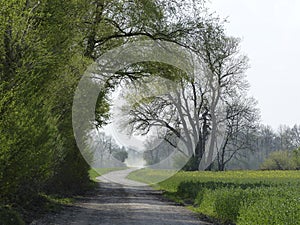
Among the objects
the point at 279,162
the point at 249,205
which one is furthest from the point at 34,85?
the point at 279,162

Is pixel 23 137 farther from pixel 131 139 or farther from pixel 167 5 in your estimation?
pixel 131 139

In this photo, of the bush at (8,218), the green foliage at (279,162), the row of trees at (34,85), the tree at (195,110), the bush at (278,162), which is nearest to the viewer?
the row of trees at (34,85)

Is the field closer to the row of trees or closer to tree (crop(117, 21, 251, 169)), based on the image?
the row of trees

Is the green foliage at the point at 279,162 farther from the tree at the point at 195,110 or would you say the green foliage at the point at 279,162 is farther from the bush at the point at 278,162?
the tree at the point at 195,110

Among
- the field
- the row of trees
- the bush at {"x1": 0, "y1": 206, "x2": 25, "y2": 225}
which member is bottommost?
the bush at {"x1": 0, "y1": 206, "x2": 25, "y2": 225}

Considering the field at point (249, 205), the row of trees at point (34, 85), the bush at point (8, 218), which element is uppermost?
the row of trees at point (34, 85)

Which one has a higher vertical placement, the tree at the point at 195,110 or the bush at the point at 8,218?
the tree at the point at 195,110

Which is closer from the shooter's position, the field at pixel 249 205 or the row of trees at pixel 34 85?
the field at pixel 249 205

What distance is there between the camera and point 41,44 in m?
11.2

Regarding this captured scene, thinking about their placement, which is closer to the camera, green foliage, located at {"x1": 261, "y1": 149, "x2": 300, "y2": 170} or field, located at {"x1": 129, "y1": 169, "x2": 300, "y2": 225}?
field, located at {"x1": 129, "y1": 169, "x2": 300, "y2": 225}

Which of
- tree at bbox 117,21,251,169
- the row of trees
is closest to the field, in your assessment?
the row of trees

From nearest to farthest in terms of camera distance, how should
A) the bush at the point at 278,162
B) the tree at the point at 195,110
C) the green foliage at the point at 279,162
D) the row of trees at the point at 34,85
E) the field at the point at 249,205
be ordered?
the field at the point at 249,205 → the row of trees at the point at 34,85 → the tree at the point at 195,110 → the green foliage at the point at 279,162 → the bush at the point at 278,162

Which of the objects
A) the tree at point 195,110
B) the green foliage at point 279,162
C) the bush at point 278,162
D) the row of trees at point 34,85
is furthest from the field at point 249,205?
the bush at point 278,162

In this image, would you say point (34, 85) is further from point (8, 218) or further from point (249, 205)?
point (249, 205)
